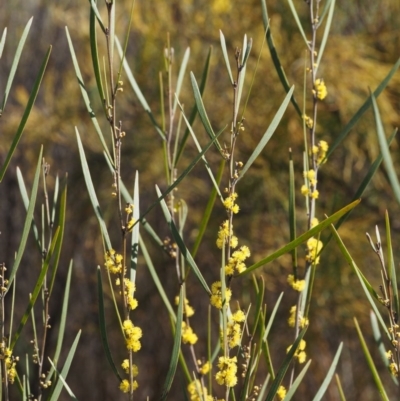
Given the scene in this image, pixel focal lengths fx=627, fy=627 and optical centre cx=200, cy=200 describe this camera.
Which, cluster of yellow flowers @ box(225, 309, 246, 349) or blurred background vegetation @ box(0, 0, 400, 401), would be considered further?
blurred background vegetation @ box(0, 0, 400, 401)

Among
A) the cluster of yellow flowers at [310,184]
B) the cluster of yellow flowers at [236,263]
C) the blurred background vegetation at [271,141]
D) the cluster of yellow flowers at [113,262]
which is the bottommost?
the blurred background vegetation at [271,141]

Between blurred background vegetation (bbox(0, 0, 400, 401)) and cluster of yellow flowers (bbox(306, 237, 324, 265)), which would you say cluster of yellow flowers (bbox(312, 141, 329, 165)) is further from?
blurred background vegetation (bbox(0, 0, 400, 401))

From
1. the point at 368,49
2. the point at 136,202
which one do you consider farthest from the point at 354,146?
the point at 136,202

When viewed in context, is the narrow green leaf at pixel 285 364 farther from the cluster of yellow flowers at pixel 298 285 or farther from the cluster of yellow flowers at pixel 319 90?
the cluster of yellow flowers at pixel 319 90

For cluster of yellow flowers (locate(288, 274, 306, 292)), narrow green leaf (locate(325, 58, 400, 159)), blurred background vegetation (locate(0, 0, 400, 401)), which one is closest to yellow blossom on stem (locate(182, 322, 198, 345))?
cluster of yellow flowers (locate(288, 274, 306, 292))

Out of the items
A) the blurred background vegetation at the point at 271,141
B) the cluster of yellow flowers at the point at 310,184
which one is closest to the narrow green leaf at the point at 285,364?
the cluster of yellow flowers at the point at 310,184

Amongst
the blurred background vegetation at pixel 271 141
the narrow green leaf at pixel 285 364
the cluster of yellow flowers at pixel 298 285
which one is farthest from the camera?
the blurred background vegetation at pixel 271 141

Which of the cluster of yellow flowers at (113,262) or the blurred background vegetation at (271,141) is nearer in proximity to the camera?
the cluster of yellow flowers at (113,262)

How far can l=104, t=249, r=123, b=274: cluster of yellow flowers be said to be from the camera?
16.0 inches

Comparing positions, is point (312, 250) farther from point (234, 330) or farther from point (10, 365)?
point (10, 365)

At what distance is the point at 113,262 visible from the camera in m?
0.41

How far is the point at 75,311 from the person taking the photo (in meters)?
2.94

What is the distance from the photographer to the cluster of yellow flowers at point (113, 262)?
1.33ft

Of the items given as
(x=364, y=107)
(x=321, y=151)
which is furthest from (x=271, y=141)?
(x=364, y=107)
